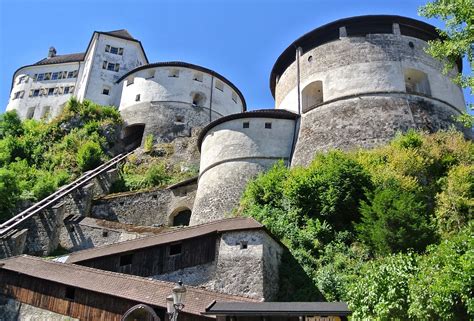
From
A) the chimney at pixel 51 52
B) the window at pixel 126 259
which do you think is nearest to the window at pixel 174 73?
the chimney at pixel 51 52

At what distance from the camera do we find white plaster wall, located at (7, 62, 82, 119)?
1774 inches

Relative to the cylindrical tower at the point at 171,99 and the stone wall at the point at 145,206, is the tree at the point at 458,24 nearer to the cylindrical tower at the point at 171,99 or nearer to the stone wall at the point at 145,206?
the stone wall at the point at 145,206

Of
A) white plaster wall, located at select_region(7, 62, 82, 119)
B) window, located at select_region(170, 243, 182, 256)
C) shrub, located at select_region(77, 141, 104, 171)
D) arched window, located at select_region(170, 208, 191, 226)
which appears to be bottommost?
window, located at select_region(170, 243, 182, 256)

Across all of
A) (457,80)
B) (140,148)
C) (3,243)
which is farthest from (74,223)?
(457,80)

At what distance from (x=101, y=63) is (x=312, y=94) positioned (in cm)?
2345

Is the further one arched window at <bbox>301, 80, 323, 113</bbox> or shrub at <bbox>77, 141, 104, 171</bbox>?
shrub at <bbox>77, 141, 104, 171</bbox>

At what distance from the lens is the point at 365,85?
81.8ft

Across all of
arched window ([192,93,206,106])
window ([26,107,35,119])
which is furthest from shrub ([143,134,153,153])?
window ([26,107,35,119])

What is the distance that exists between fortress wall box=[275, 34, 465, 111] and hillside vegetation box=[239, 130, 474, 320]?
4.26m

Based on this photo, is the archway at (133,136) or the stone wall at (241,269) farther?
the archway at (133,136)

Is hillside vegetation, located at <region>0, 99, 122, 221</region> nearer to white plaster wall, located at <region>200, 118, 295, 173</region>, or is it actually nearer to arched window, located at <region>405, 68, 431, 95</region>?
white plaster wall, located at <region>200, 118, 295, 173</region>

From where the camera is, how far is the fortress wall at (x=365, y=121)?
23.1 m

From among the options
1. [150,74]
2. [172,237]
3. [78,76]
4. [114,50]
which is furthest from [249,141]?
[78,76]

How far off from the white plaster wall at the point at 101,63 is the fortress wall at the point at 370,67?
20920mm
